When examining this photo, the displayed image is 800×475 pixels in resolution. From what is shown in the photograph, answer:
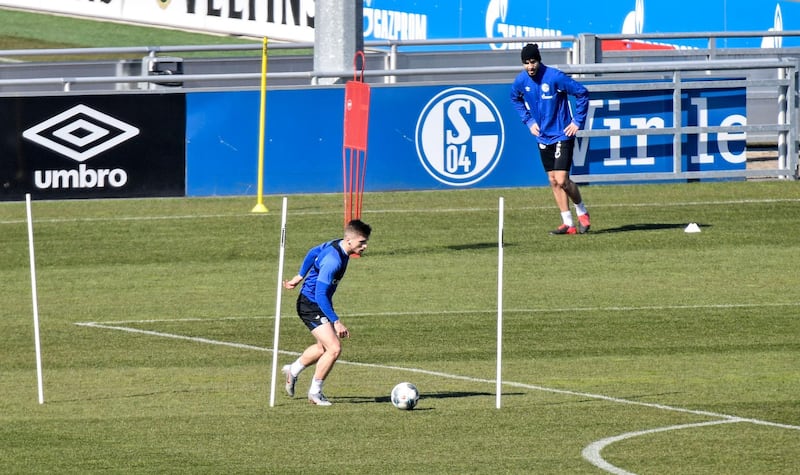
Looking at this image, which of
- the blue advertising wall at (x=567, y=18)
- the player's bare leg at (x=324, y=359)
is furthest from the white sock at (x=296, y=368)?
the blue advertising wall at (x=567, y=18)

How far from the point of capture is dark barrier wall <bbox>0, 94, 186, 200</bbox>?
23.6 metres

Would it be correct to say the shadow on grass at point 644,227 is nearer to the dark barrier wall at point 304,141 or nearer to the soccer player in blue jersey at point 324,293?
the dark barrier wall at point 304,141

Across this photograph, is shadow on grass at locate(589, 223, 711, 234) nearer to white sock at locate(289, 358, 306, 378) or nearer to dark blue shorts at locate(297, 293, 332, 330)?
white sock at locate(289, 358, 306, 378)

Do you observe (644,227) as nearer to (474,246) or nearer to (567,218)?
(567,218)

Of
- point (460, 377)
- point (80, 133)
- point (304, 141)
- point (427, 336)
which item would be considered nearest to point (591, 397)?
point (460, 377)

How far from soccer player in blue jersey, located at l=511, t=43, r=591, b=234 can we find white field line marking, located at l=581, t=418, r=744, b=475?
892 cm

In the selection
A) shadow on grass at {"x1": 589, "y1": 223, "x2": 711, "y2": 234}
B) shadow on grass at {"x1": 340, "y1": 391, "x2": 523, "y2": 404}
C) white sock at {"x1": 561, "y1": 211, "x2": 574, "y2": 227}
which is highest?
white sock at {"x1": 561, "y1": 211, "x2": 574, "y2": 227}

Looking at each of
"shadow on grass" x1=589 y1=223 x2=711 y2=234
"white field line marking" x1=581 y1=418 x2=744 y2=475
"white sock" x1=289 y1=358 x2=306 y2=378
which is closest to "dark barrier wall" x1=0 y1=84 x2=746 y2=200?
"shadow on grass" x1=589 y1=223 x2=711 y2=234

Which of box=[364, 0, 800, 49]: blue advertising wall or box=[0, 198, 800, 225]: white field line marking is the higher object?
box=[364, 0, 800, 49]: blue advertising wall

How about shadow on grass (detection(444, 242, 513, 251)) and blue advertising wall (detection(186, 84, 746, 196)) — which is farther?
blue advertising wall (detection(186, 84, 746, 196))

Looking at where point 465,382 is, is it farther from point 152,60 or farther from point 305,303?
point 152,60

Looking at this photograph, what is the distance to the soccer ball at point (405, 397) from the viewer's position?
12164 millimetres

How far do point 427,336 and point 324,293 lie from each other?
12.3ft

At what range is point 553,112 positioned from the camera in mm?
20359
